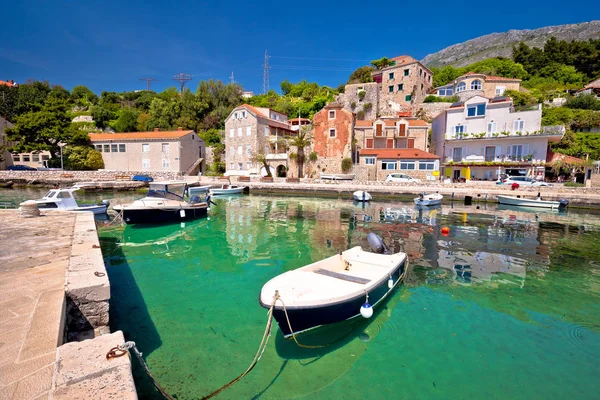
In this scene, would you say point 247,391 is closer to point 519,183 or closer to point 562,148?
point 519,183

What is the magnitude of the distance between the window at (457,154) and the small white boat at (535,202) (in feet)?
46.4

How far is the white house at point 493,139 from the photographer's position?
3625 cm

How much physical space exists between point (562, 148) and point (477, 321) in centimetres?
4297

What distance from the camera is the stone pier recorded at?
117 inches

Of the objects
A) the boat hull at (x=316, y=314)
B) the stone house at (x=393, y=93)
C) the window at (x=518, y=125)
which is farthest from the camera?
the stone house at (x=393, y=93)

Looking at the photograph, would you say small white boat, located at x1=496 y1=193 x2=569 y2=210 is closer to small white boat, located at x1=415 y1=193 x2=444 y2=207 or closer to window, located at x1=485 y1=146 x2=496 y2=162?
small white boat, located at x1=415 y1=193 x2=444 y2=207

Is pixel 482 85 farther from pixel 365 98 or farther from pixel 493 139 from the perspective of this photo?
pixel 365 98

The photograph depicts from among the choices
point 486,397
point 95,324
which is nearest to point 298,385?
point 486,397

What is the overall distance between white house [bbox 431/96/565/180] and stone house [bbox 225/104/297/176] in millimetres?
23719

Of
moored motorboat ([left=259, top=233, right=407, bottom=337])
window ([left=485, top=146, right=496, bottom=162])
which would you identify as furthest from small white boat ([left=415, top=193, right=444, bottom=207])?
moored motorboat ([left=259, top=233, right=407, bottom=337])

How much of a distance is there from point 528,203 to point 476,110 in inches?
726

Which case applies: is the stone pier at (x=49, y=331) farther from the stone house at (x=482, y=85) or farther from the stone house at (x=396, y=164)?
the stone house at (x=482, y=85)

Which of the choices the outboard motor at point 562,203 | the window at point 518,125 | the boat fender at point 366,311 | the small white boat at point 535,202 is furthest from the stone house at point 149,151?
the outboard motor at point 562,203

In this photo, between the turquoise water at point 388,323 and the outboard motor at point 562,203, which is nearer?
the turquoise water at point 388,323
